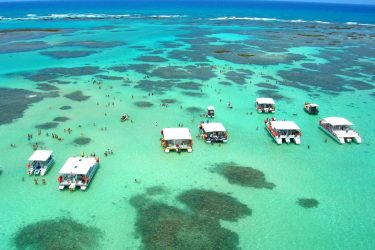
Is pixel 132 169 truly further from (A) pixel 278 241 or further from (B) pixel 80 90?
(B) pixel 80 90

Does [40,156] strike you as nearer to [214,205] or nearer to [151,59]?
[214,205]

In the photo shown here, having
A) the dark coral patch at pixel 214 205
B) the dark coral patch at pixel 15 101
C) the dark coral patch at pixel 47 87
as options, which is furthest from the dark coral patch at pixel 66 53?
the dark coral patch at pixel 214 205

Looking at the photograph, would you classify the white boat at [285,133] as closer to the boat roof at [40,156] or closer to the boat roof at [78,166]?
the boat roof at [78,166]

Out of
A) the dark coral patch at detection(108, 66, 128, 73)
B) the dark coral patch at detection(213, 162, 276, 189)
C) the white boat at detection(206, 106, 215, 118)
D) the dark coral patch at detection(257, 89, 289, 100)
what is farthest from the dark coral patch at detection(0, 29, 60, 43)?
the dark coral patch at detection(213, 162, 276, 189)

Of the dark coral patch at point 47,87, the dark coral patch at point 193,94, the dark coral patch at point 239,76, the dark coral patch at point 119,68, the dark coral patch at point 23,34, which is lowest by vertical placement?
the dark coral patch at point 193,94

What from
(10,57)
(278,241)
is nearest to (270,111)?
(278,241)

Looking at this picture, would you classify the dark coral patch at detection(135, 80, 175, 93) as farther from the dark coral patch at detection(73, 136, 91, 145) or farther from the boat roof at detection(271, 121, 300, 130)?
the boat roof at detection(271, 121, 300, 130)
